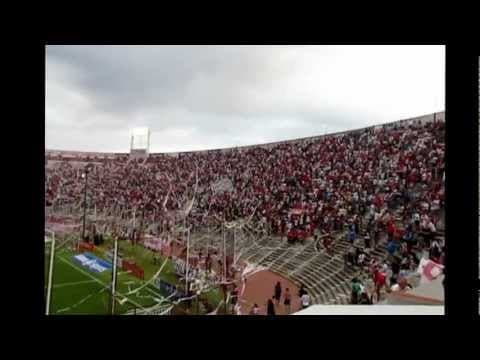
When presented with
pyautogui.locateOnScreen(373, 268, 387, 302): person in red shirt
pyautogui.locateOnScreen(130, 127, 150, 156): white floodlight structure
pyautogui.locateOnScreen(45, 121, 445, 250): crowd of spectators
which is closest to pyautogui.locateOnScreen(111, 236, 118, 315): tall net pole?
pyautogui.locateOnScreen(45, 121, 445, 250): crowd of spectators

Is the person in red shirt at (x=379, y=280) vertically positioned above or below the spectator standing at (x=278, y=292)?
above

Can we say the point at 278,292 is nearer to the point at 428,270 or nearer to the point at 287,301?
the point at 287,301

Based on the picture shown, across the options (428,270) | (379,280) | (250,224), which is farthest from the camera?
(250,224)

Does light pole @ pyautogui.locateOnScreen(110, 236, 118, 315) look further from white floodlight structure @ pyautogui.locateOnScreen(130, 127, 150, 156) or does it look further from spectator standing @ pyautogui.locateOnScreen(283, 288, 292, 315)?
spectator standing @ pyautogui.locateOnScreen(283, 288, 292, 315)

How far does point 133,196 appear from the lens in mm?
4961

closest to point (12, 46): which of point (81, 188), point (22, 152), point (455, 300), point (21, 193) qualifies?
point (22, 152)

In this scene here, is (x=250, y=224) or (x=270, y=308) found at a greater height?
(x=250, y=224)

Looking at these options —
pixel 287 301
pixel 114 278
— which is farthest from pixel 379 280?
pixel 114 278

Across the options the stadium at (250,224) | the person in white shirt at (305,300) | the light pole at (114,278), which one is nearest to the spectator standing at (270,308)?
the stadium at (250,224)

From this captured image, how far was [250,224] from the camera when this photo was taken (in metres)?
4.76

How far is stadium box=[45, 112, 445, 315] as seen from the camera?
4.26 m

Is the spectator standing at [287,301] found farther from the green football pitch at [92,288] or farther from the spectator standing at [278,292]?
the green football pitch at [92,288]

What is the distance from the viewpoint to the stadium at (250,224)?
14.0ft
